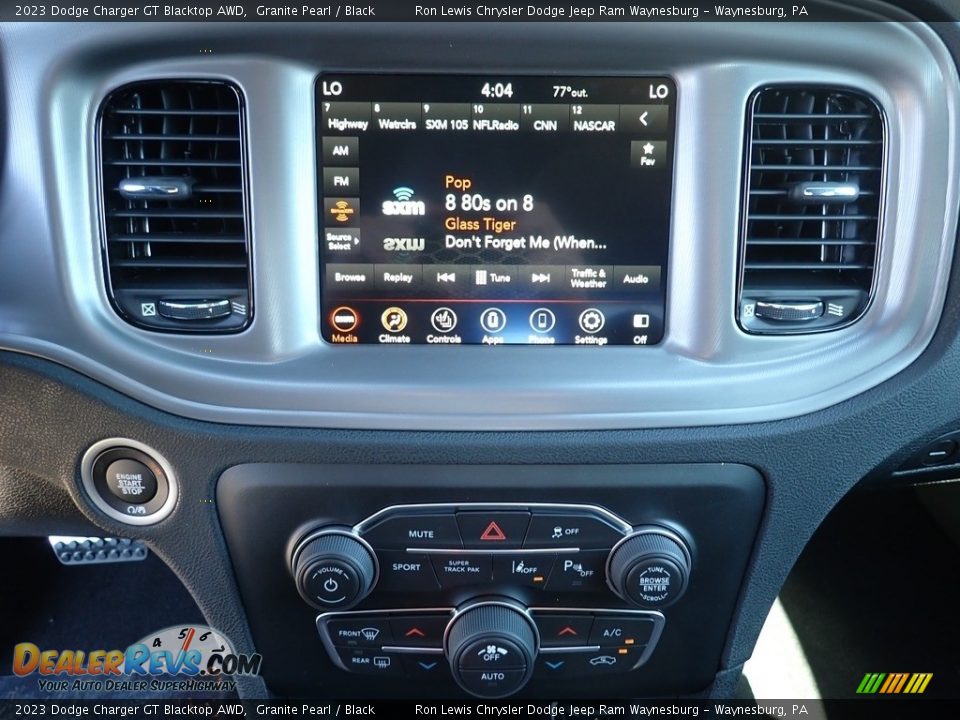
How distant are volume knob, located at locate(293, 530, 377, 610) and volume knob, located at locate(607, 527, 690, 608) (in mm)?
372

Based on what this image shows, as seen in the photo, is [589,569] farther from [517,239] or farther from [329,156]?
[329,156]

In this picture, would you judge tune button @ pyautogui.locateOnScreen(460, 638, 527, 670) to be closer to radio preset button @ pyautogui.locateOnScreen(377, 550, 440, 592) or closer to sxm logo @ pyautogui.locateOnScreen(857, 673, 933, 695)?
radio preset button @ pyautogui.locateOnScreen(377, 550, 440, 592)

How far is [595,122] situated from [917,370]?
1.95 feet

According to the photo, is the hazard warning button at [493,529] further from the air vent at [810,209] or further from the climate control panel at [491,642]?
the air vent at [810,209]

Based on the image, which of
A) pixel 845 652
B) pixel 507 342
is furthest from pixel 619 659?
pixel 845 652

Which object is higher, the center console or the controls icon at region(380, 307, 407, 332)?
the controls icon at region(380, 307, 407, 332)

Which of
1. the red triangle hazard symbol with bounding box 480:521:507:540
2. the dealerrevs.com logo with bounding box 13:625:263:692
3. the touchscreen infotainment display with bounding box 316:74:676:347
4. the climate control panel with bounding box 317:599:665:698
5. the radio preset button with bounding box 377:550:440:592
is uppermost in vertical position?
the touchscreen infotainment display with bounding box 316:74:676:347

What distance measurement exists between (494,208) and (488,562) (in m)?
0.53

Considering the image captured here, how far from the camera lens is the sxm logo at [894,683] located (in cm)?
181

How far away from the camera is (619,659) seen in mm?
1386

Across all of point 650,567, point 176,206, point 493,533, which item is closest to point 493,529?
point 493,533

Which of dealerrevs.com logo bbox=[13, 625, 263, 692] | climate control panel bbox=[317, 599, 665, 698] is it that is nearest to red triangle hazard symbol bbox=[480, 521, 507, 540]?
climate control panel bbox=[317, 599, 665, 698]

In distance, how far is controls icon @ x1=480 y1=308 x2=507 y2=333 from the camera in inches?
46.6

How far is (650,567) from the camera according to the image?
1.22 meters
